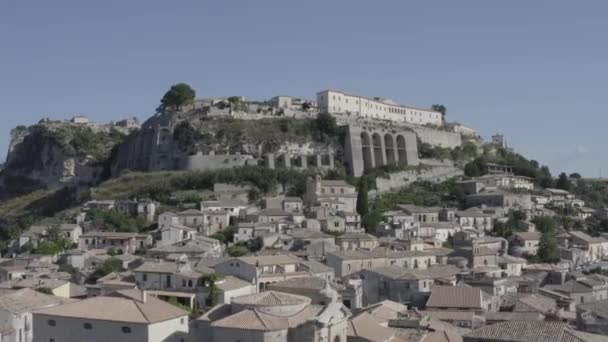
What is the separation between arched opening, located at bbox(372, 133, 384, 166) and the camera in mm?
94238

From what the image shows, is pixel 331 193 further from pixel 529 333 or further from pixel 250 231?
pixel 529 333

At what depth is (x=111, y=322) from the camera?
95.3 ft

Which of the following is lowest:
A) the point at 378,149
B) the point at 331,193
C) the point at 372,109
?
the point at 331,193

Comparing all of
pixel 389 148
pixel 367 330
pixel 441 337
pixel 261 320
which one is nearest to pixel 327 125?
pixel 389 148

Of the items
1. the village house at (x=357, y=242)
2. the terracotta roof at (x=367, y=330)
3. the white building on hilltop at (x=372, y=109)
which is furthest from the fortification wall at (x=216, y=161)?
the terracotta roof at (x=367, y=330)

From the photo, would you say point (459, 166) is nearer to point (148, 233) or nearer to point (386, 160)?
point (386, 160)

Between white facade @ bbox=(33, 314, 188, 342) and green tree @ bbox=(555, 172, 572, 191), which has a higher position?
green tree @ bbox=(555, 172, 572, 191)

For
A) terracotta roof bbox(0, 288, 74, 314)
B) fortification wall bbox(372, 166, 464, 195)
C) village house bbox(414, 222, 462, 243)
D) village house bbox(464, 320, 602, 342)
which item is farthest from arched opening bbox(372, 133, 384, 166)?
village house bbox(464, 320, 602, 342)

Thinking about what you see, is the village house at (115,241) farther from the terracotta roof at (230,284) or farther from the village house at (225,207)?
the terracotta roof at (230,284)

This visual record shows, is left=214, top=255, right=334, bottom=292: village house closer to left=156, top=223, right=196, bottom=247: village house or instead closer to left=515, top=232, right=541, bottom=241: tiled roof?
left=156, top=223, right=196, bottom=247: village house

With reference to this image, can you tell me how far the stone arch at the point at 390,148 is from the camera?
9525cm

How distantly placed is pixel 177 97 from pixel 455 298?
6442cm

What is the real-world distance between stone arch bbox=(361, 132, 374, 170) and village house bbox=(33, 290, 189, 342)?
6302 centimetres

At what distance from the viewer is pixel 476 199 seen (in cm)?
8219
